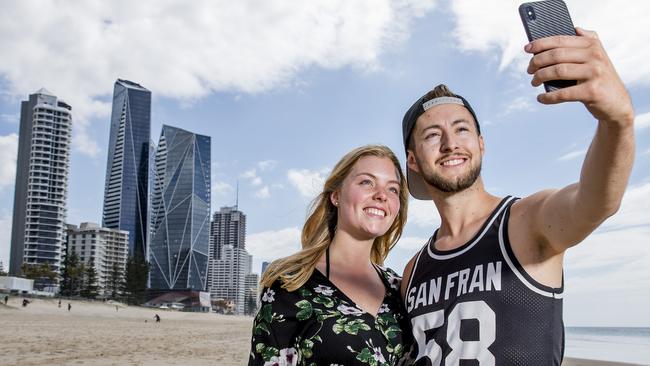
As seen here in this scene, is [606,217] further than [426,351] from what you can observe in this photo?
No

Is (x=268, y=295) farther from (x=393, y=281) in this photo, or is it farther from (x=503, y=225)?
(x=503, y=225)

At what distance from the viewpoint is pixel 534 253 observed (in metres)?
2.05

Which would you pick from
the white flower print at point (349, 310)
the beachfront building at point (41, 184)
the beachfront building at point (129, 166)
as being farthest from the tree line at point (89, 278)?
the white flower print at point (349, 310)

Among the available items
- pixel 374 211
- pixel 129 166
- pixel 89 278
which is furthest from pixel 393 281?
pixel 129 166

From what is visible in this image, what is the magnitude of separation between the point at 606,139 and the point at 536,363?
91 centimetres

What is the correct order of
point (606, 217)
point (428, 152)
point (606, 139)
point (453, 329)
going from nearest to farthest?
point (606, 139)
point (606, 217)
point (453, 329)
point (428, 152)

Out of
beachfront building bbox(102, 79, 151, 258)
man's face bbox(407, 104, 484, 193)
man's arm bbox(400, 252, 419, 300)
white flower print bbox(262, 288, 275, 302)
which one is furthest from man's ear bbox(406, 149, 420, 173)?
beachfront building bbox(102, 79, 151, 258)

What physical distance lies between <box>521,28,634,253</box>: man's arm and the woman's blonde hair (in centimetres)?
171

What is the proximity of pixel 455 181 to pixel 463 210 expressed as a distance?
151mm

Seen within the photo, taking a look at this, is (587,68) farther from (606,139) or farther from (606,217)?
(606,217)

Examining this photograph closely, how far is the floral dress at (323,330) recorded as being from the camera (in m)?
2.82

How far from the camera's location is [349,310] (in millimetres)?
3025

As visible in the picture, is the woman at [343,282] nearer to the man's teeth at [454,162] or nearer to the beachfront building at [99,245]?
the man's teeth at [454,162]

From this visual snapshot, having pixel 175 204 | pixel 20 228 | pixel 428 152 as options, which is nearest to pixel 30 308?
pixel 428 152
